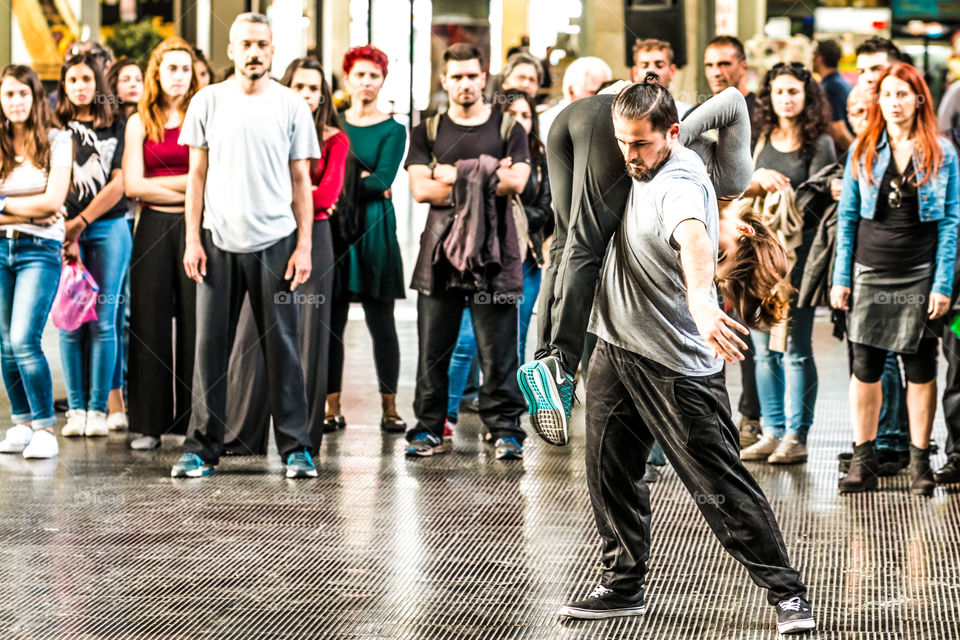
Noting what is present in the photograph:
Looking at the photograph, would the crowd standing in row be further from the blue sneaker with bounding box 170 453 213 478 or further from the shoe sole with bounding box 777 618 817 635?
the shoe sole with bounding box 777 618 817 635

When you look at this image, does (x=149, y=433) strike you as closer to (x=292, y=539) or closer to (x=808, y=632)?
(x=292, y=539)

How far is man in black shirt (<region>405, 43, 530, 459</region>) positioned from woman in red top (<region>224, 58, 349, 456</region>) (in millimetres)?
378

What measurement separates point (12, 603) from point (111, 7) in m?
14.3

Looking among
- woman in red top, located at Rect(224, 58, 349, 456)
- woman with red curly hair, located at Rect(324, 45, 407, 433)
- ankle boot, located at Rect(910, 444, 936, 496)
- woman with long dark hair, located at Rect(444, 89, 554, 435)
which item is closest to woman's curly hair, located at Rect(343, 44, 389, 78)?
woman with red curly hair, located at Rect(324, 45, 407, 433)

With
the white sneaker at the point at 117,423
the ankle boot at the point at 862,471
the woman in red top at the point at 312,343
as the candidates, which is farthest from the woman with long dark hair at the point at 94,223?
the ankle boot at the point at 862,471

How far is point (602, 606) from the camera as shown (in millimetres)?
3768

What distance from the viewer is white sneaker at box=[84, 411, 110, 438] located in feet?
21.2

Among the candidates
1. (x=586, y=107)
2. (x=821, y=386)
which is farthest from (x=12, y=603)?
(x=821, y=386)

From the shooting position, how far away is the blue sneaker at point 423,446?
607 cm

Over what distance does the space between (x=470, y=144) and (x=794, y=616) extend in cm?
309

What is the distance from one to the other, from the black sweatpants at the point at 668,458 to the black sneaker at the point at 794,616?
0.08ft

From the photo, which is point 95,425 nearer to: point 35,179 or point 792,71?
point 35,179

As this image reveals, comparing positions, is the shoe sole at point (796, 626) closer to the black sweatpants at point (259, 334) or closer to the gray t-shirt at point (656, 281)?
the gray t-shirt at point (656, 281)

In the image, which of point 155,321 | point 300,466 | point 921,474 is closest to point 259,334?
point 300,466
